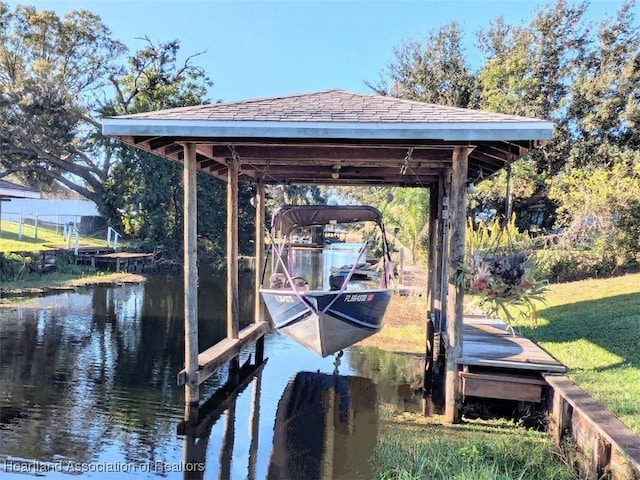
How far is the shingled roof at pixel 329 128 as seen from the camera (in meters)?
5.71

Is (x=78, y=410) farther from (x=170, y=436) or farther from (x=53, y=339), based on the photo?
(x=53, y=339)

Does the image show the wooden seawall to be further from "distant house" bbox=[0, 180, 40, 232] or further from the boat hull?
"distant house" bbox=[0, 180, 40, 232]

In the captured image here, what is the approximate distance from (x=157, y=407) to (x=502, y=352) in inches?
183

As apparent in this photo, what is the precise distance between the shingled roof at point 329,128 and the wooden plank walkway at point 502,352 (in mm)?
2627

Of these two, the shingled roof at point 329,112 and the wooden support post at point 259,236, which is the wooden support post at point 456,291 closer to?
the shingled roof at point 329,112

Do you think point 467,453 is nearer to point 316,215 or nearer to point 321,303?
point 321,303

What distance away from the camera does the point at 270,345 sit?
11.3m

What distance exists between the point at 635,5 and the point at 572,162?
5818mm

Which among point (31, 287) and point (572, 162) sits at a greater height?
point (572, 162)

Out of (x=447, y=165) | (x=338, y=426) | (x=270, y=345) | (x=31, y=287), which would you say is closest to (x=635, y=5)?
(x=447, y=165)

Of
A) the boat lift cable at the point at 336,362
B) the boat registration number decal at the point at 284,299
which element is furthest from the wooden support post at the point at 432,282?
the boat registration number decal at the point at 284,299

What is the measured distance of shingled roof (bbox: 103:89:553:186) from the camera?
571cm

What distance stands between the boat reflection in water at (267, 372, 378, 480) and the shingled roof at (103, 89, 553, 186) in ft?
11.3

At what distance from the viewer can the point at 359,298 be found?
26.1ft
